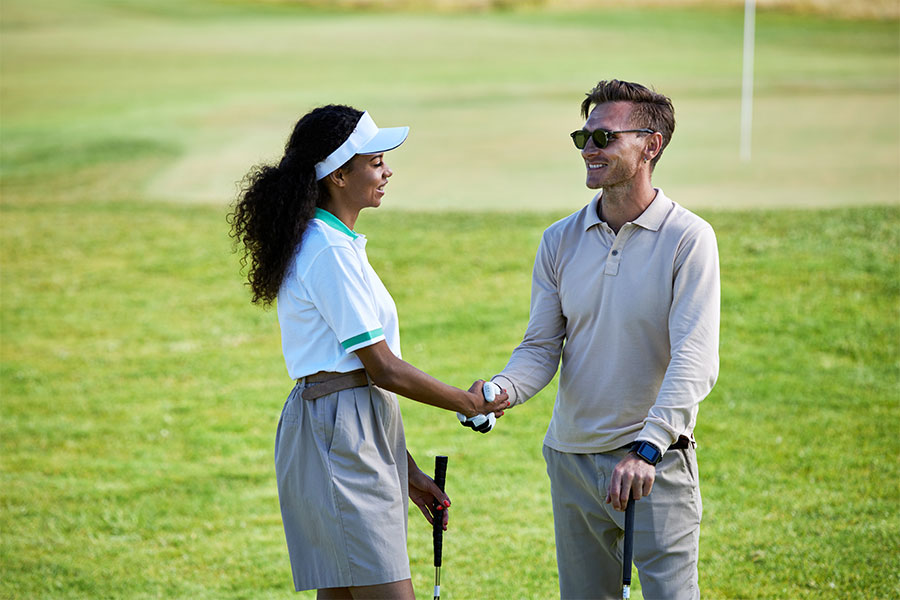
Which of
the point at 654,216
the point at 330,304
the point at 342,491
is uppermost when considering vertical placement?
the point at 654,216

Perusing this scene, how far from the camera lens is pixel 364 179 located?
3.41 metres

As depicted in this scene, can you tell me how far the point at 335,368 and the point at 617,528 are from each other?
105 cm

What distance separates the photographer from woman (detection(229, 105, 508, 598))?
10.5 feet

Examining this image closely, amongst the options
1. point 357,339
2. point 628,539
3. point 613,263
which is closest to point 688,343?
point 613,263

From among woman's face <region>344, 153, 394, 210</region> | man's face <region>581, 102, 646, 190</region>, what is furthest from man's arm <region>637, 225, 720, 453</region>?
woman's face <region>344, 153, 394, 210</region>

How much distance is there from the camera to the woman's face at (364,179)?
339 centimetres

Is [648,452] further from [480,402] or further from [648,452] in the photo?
[480,402]

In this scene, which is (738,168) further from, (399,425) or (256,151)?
(399,425)

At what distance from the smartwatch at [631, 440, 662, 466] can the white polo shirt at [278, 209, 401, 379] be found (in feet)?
2.69

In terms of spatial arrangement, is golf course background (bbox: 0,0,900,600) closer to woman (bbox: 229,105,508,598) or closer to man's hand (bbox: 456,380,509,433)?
man's hand (bbox: 456,380,509,433)

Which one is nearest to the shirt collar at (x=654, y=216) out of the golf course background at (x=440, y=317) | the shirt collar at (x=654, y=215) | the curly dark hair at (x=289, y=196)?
the shirt collar at (x=654, y=215)

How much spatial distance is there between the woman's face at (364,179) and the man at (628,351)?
0.60m

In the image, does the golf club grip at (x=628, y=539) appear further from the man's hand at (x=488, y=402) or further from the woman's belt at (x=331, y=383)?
the woman's belt at (x=331, y=383)

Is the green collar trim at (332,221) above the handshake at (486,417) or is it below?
above
